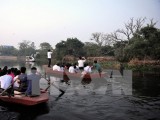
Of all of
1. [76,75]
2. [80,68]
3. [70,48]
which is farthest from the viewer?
[70,48]

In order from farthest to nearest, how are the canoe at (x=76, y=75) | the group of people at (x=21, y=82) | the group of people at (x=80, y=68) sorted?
the group of people at (x=80, y=68) < the canoe at (x=76, y=75) < the group of people at (x=21, y=82)

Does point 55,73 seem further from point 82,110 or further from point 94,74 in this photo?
point 82,110

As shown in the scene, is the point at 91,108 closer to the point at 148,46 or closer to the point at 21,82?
the point at 21,82

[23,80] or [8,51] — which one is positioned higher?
[8,51]

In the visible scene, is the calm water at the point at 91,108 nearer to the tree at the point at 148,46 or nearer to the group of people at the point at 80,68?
the group of people at the point at 80,68

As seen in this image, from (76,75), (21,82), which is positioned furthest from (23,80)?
(76,75)

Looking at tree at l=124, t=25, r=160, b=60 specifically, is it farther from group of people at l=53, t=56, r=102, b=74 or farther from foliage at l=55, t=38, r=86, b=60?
foliage at l=55, t=38, r=86, b=60

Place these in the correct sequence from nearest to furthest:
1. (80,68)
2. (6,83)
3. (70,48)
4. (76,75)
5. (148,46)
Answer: (6,83), (76,75), (80,68), (148,46), (70,48)

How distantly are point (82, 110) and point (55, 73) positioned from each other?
10.8 meters

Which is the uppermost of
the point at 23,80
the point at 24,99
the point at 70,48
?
the point at 70,48

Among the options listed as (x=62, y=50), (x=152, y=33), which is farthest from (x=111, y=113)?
(x=62, y=50)

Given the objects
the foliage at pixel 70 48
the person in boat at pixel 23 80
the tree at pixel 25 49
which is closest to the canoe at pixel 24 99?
the person in boat at pixel 23 80

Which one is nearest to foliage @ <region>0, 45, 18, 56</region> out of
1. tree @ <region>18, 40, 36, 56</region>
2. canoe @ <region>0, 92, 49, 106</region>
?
tree @ <region>18, 40, 36, 56</region>

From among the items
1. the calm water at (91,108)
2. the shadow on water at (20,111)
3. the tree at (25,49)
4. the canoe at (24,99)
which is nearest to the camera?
the shadow on water at (20,111)
